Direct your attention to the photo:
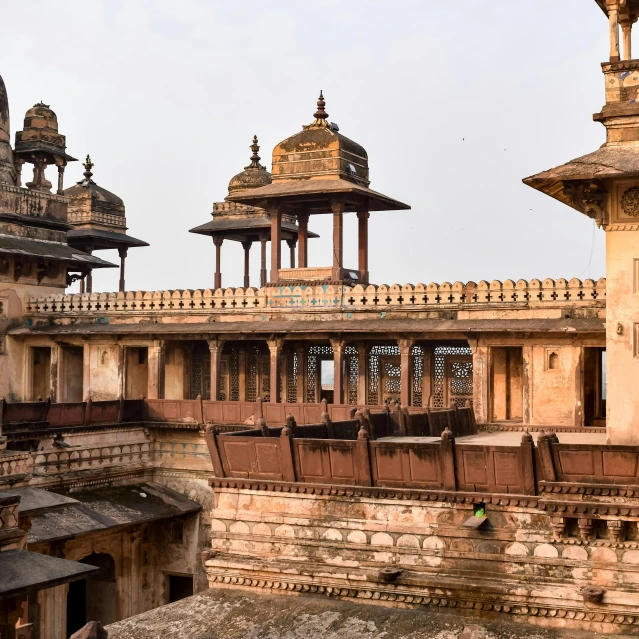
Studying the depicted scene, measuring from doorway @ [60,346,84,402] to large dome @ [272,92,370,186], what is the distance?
786 cm

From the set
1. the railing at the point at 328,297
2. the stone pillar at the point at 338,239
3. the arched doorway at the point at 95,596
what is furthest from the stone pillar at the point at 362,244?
the arched doorway at the point at 95,596

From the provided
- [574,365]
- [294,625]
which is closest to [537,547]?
[294,625]

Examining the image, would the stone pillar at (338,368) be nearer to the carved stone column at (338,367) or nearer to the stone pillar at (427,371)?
the carved stone column at (338,367)

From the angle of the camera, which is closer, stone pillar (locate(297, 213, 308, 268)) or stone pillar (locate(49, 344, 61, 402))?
stone pillar (locate(297, 213, 308, 268))

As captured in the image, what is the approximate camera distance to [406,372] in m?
23.0

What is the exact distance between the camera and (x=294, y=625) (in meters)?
11.2

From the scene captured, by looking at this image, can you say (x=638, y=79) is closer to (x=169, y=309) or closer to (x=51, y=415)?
(x=51, y=415)

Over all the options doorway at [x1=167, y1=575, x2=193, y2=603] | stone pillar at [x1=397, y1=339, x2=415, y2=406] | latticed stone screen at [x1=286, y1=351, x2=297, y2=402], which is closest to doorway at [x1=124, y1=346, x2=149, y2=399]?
latticed stone screen at [x1=286, y1=351, x2=297, y2=402]

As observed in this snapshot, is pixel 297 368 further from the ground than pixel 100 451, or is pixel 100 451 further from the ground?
pixel 297 368

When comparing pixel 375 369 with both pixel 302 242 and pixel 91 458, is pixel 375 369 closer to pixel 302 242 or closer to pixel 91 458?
pixel 302 242

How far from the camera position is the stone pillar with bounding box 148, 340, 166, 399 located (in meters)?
26.4

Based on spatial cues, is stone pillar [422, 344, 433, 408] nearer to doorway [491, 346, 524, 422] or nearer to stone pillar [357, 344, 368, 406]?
stone pillar [357, 344, 368, 406]

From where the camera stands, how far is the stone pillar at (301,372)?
26656 millimetres

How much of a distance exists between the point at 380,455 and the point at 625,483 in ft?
8.84
